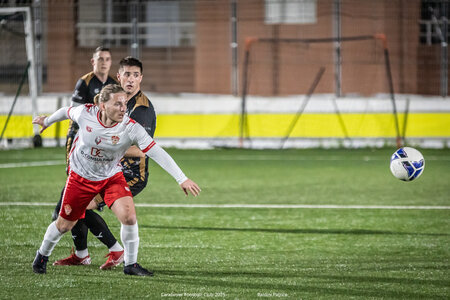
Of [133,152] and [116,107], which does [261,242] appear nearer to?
[133,152]

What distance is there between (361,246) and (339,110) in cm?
1324

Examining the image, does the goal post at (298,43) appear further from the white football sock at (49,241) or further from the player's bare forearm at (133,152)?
the white football sock at (49,241)

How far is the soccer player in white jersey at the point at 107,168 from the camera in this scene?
5.93m

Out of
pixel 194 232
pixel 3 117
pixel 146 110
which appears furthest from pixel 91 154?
pixel 3 117

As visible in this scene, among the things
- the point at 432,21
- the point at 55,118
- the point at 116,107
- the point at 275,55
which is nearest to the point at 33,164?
the point at 275,55

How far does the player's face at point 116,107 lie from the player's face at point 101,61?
82.1 inches

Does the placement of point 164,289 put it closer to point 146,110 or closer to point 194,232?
point 146,110

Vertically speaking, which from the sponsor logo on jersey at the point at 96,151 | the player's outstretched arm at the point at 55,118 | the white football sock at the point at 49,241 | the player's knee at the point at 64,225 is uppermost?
the player's outstretched arm at the point at 55,118

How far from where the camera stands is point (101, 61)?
7895mm

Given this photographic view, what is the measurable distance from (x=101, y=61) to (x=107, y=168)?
2.12 m

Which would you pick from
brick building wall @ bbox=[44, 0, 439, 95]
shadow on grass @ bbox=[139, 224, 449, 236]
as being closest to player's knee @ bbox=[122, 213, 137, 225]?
shadow on grass @ bbox=[139, 224, 449, 236]

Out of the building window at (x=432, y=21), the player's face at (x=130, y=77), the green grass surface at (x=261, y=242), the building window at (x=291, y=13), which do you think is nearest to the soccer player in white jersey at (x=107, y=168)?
the green grass surface at (x=261, y=242)

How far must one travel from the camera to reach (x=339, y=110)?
66.9ft

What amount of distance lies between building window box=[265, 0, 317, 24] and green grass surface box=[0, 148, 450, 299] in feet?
30.4
